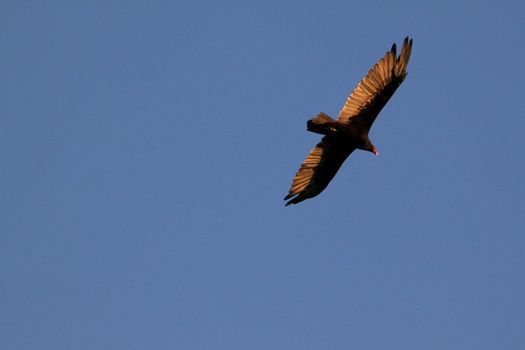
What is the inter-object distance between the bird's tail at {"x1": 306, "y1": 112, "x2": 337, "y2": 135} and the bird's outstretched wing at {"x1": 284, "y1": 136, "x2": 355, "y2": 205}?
78 cm

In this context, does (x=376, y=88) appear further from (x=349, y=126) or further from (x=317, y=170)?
(x=317, y=170)

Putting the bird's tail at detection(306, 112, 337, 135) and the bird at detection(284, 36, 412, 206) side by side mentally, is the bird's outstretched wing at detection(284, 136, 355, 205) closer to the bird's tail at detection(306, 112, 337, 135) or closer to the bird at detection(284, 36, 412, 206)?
the bird at detection(284, 36, 412, 206)

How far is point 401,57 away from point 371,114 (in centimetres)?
107

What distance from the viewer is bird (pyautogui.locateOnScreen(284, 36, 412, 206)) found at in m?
17.5

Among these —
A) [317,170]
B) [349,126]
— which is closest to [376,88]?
[349,126]

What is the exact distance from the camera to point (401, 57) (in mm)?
17469

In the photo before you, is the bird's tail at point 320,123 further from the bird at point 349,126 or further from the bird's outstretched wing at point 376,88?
the bird's outstretched wing at point 376,88

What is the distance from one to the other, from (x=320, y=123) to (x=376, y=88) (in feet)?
4.17

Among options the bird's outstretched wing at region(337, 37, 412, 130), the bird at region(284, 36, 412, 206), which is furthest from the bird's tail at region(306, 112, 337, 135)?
the bird's outstretched wing at region(337, 37, 412, 130)

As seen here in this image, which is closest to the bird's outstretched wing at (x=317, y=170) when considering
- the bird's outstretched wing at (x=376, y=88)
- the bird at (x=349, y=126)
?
the bird at (x=349, y=126)

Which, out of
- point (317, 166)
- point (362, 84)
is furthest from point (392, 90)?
point (317, 166)

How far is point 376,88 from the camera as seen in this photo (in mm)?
17609

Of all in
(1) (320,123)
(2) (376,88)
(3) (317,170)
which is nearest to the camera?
(1) (320,123)

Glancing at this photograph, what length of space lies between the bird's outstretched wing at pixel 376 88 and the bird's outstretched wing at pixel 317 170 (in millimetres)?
627
